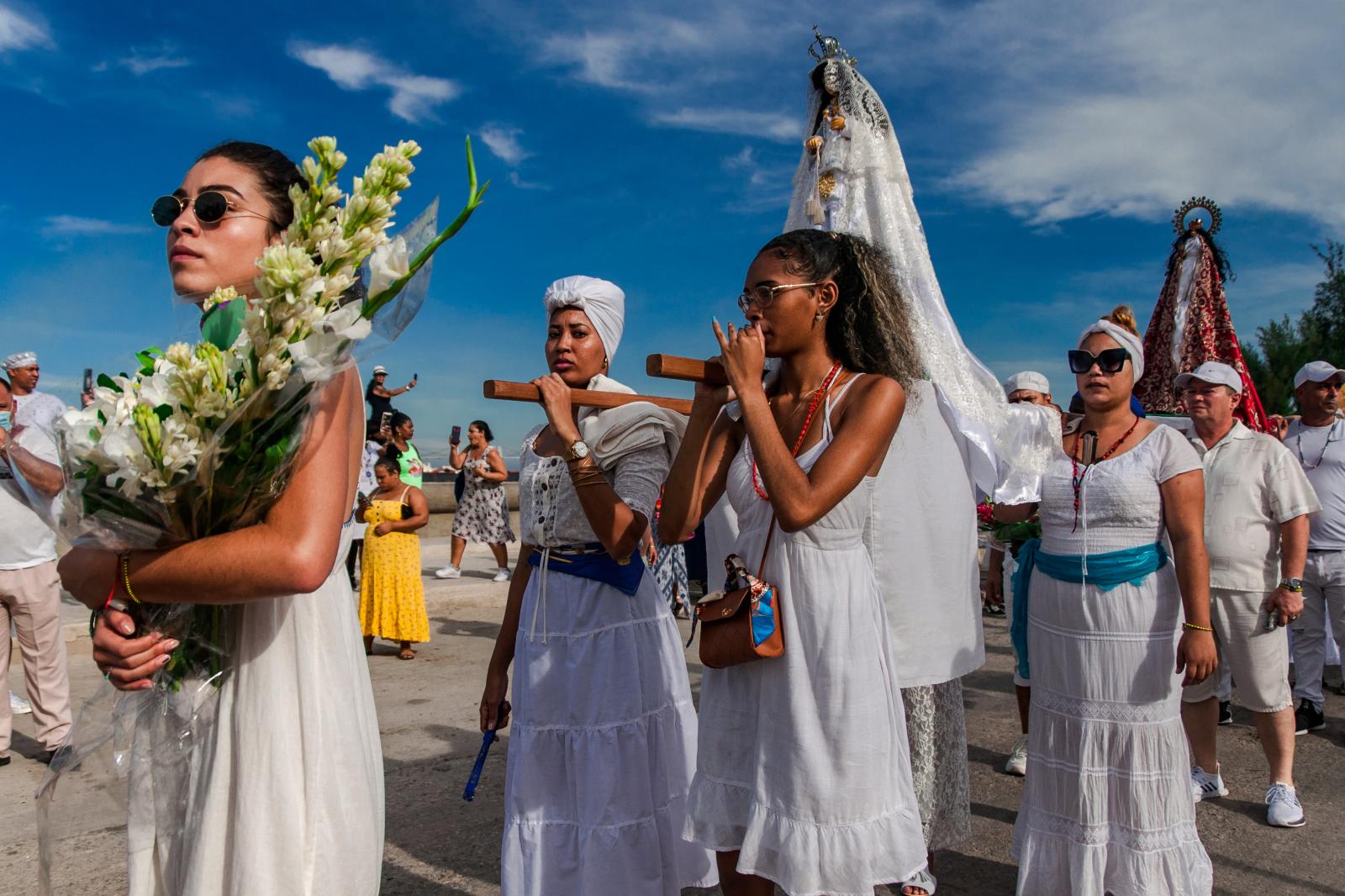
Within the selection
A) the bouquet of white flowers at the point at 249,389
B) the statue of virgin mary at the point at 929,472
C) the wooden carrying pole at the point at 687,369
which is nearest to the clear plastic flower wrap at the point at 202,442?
the bouquet of white flowers at the point at 249,389

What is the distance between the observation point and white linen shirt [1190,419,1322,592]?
5.04 meters

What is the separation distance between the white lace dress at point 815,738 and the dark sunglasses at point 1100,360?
1.69 metres

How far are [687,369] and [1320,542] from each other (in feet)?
18.9

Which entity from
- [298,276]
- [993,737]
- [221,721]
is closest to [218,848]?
[221,721]

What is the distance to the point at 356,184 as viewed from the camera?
61.7 inches

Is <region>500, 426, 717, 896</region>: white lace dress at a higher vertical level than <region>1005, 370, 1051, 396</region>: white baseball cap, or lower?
lower

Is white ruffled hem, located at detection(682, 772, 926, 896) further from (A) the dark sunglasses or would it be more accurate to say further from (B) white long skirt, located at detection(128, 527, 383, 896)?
(A) the dark sunglasses

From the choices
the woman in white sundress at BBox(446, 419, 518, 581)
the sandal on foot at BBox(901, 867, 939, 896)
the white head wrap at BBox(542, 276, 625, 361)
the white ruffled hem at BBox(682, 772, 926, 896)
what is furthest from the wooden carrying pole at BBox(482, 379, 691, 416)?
the woman in white sundress at BBox(446, 419, 518, 581)

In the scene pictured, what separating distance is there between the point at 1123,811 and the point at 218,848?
9.92 feet

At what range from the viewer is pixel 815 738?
2.34 metres

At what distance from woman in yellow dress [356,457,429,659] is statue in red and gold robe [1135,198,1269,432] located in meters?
6.01

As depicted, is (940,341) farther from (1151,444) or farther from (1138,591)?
(1138,591)

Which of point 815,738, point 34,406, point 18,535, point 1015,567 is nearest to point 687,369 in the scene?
point 815,738

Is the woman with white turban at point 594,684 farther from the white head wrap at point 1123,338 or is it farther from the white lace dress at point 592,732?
the white head wrap at point 1123,338
